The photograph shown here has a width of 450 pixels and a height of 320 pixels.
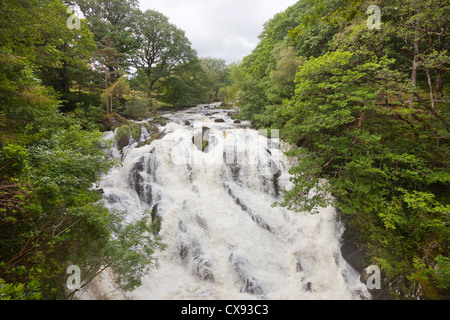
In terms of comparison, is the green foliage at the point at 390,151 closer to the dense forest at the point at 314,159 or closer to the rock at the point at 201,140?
the dense forest at the point at 314,159

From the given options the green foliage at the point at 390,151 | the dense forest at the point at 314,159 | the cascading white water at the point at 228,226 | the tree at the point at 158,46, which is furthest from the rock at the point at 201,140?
the tree at the point at 158,46

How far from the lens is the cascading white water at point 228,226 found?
6.66m

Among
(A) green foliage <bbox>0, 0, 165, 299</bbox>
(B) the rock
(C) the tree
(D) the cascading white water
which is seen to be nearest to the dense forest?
(A) green foliage <bbox>0, 0, 165, 299</bbox>

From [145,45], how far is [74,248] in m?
27.2

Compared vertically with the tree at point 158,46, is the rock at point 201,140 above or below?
below

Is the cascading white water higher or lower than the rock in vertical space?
lower

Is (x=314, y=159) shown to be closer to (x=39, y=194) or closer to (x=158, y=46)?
(x=39, y=194)

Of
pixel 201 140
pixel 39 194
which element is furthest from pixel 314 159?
pixel 39 194

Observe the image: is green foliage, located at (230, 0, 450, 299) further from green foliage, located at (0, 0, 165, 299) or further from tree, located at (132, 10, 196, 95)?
tree, located at (132, 10, 196, 95)

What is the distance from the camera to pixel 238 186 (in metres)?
10.1

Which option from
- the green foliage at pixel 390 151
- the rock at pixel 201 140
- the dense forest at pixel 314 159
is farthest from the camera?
the rock at pixel 201 140

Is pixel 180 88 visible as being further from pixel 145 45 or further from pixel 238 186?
pixel 238 186

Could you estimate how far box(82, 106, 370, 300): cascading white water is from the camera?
6.66m
